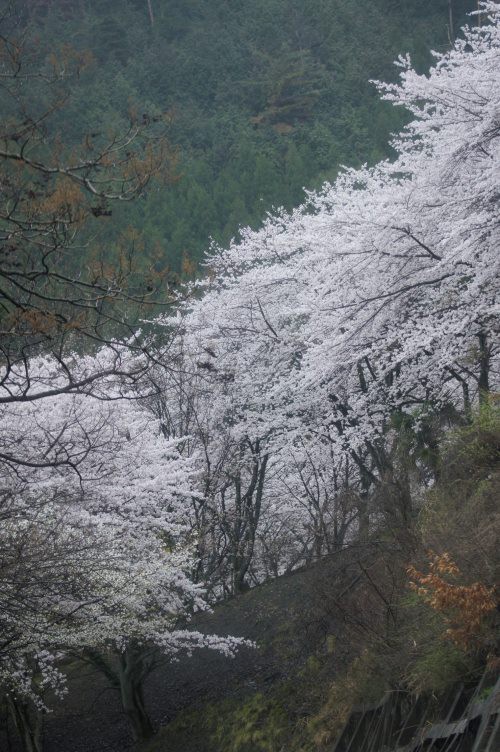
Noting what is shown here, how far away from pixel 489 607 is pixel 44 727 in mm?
12451

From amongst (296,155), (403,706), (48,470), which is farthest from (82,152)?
(296,155)

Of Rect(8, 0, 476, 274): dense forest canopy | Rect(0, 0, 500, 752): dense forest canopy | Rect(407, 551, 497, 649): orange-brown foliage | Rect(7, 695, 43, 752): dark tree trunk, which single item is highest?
Rect(8, 0, 476, 274): dense forest canopy

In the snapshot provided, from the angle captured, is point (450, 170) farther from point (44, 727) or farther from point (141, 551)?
point (44, 727)

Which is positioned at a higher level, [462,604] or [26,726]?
[26,726]

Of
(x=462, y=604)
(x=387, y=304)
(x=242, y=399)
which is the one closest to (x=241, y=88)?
(x=242, y=399)

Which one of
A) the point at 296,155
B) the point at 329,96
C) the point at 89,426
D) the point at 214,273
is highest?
the point at 329,96

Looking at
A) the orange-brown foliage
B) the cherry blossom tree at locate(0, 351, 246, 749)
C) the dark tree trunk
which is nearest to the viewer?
the orange-brown foliage

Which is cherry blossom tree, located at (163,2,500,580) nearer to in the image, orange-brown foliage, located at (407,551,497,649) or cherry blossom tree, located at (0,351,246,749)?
cherry blossom tree, located at (0,351,246,749)

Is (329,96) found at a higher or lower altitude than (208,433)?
higher

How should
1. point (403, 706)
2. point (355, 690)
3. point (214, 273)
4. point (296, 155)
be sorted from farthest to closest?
point (296, 155) → point (214, 273) → point (355, 690) → point (403, 706)

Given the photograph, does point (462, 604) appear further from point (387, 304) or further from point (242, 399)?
point (242, 399)

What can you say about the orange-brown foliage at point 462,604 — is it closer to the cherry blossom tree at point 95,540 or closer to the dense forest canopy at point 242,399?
the dense forest canopy at point 242,399

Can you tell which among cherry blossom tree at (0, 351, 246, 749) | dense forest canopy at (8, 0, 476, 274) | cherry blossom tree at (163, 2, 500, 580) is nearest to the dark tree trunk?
cherry blossom tree at (0, 351, 246, 749)

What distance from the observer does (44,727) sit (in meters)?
16.0
